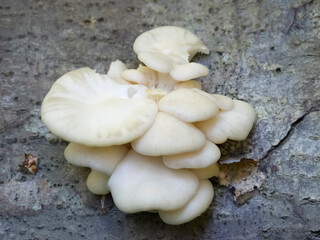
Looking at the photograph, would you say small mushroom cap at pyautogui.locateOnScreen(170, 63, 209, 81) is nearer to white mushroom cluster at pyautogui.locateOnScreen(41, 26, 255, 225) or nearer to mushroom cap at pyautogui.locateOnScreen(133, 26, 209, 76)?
white mushroom cluster at pyautogui.locateOnScreen(41, 26, 255, 225)

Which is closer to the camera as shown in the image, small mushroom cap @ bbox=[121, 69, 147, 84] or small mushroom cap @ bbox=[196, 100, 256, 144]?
small mushroom cap @ bbox=[196, 100, 256, 144]

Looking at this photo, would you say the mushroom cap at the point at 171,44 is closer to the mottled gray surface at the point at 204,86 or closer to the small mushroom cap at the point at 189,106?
the mottled gray surface at the point at 204,86

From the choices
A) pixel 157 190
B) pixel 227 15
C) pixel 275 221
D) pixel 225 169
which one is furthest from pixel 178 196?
pixel 227 15

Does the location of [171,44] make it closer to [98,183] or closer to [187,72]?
[187,72]

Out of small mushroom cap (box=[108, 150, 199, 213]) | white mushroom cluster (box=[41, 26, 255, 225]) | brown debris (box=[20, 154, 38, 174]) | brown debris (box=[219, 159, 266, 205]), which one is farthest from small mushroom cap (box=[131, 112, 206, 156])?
brown debris (box=[20, 154, 38, 174])

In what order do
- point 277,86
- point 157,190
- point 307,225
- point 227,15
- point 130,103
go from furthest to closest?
1. point 227,15
2. point 277,86
3. point 307,225
4. point 130,103
5. point 157,190

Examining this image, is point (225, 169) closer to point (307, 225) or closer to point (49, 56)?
point (307, 225)
